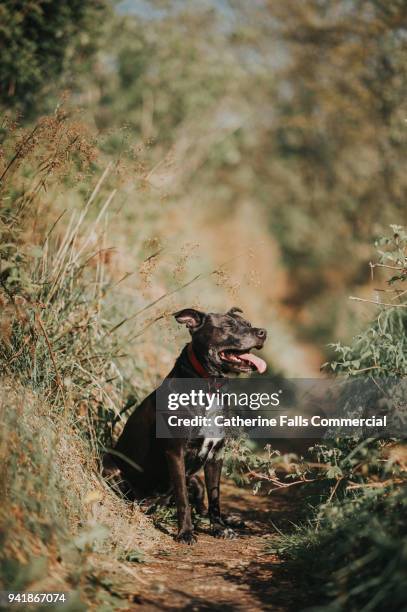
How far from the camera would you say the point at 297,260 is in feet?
47.2

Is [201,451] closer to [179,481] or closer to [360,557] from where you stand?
[179,481]

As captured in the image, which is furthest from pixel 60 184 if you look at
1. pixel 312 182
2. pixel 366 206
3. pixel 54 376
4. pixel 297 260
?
pixel 312 182

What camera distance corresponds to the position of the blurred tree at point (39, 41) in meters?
5.85

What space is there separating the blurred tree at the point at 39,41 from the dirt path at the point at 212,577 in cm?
435

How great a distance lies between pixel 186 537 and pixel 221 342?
50.2 inches

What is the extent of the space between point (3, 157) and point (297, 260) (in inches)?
444

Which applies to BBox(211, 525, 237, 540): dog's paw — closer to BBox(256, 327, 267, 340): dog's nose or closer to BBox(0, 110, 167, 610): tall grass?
BBox(0, 110, 167, 610): tall grass

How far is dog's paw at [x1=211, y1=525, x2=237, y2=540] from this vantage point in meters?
3.87

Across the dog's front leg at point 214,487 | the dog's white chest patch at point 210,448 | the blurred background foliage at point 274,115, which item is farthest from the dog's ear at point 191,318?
the blurred background foliage at point 274,115

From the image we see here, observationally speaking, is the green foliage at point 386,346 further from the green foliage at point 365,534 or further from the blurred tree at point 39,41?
the blurred tree at point 39,41

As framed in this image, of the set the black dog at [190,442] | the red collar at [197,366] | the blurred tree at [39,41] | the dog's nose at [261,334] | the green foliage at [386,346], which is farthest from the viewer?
the blurred tree at [39,41]

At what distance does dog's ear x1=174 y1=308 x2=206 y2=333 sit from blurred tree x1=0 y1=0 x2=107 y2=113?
301 centimetres

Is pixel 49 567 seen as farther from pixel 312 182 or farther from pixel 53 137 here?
pixel 312 182

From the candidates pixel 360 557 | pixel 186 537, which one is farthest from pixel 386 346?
Answer: pixel 186 537
